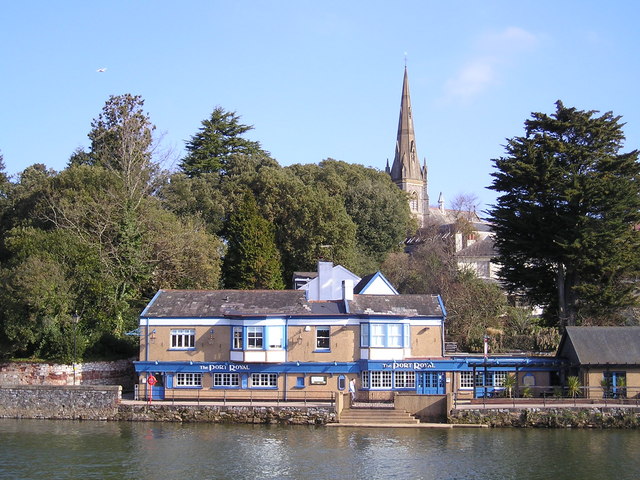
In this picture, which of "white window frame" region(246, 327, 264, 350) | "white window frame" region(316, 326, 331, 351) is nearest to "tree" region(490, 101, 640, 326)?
"white window frame" region(316, 326, 331, 351)

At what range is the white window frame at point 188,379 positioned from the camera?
41688 millimetres

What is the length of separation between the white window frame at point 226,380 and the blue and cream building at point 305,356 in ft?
0.17

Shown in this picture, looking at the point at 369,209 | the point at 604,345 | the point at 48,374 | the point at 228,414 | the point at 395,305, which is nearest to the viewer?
the point at 228,414

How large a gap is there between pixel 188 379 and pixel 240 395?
285 cm

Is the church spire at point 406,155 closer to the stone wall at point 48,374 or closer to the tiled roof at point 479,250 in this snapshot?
the tiled roof at point 479,250

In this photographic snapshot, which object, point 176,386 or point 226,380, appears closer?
point 176,386

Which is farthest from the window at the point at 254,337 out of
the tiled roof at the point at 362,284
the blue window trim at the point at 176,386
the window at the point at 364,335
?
the tiled roof at the point at 362,284

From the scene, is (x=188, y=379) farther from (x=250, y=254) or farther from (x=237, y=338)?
(x=250, y=254)

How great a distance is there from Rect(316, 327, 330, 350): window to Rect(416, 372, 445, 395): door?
4931mm

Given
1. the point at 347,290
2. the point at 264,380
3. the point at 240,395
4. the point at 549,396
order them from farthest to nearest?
the point at 347,290 < the point at 264,380 < the point at 549,396 < the point at 240,395

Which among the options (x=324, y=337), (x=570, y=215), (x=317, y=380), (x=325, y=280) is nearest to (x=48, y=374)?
(x=317, y=380)

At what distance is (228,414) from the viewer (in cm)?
3872

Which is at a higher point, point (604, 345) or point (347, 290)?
point (347, 290)

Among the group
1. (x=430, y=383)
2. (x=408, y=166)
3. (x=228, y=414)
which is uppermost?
(x=408, y=166)
